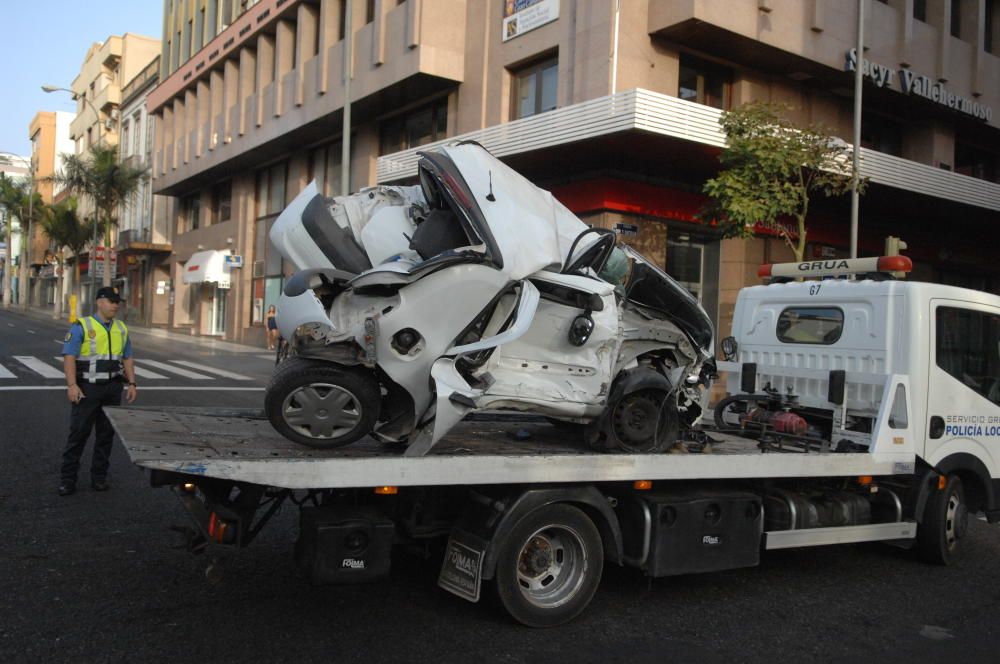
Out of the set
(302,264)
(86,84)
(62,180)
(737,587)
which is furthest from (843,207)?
(86,84)

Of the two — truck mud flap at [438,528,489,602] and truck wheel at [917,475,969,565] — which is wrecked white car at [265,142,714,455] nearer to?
truck mud flap at [438,528,489,602]

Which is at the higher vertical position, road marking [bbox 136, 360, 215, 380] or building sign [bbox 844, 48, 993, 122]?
building sign [bbox 844, 48, 993, 122]

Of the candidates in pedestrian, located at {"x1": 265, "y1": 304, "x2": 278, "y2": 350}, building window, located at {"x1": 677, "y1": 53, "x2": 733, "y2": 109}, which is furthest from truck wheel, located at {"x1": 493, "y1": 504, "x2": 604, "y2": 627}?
pedestrian, located at {"x1": 265, "y1": 304, "x2": 278, "y2": 350}

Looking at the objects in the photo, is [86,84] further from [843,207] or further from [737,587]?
[737,587]

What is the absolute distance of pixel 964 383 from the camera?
605 cm

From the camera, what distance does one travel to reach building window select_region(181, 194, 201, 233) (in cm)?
4056

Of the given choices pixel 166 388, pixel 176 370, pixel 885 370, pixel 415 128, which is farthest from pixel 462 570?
pixel 415 128

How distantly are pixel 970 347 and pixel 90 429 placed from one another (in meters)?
7.24

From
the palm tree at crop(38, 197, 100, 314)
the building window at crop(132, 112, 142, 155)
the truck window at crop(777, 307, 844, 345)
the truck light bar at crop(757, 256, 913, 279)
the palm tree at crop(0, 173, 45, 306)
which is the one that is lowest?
the truck window at crop(777, 307, 844, 345)

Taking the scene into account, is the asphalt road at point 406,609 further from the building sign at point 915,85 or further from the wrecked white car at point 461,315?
the building sign at point 915,85

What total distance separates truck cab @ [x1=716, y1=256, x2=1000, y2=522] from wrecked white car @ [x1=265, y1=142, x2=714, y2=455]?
1363 millimetres

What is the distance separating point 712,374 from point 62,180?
1701 inches

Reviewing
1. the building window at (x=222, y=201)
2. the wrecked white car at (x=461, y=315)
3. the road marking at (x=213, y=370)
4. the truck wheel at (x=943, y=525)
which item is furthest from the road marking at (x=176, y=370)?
the building window at (x=222, y=201)

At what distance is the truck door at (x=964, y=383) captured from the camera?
5852 mm
